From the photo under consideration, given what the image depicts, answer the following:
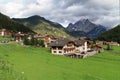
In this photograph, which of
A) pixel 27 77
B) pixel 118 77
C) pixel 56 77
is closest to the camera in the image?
pixel 27 77

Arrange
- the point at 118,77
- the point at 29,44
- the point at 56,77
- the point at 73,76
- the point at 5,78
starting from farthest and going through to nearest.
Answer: the point at 29,44, the point at 118,77, the point at 73,76, the point at 56,77, the point at 5,78

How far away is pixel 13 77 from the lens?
40.3 m

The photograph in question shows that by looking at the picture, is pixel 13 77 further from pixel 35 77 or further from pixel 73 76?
pixel 73 76

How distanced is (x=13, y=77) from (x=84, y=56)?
201ft

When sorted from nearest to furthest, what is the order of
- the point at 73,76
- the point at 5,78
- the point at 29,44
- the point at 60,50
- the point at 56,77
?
the point at 5,78, the point at 56,77, the point at 73,76, the point at 60,50, the point at 29,44

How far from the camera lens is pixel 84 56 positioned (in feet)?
325

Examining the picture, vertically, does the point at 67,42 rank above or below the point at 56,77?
above

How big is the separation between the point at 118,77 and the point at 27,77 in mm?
22451

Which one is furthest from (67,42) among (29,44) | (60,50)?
(29,44)

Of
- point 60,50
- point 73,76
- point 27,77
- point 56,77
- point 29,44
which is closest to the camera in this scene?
point 27,77

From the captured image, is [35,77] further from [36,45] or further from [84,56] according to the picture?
[36,45]

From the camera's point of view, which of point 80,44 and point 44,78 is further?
point 80,44

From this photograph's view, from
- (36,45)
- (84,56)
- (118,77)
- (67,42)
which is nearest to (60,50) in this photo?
(67,42)

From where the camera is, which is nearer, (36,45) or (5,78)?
(5,78)
